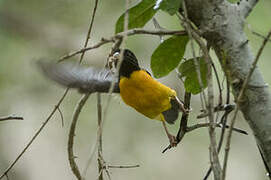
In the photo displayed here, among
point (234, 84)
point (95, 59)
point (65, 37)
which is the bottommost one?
point (234, 84)

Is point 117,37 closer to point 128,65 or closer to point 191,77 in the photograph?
point 191,77

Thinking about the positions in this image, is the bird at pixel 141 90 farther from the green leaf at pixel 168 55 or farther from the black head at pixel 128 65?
the green leaf at pixel 168 55

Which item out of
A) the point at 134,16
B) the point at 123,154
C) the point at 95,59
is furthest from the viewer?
the point at 123,154

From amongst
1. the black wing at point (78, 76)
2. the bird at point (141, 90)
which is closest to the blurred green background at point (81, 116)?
the bird at point (141, 90)

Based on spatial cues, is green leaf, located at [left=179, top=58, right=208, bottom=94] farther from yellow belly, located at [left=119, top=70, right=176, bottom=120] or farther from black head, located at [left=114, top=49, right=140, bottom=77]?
black head, located at [left=114, top=49, right=140, bottom=77]

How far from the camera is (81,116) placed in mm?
5117

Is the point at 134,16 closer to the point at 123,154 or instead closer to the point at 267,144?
the point at 267,144

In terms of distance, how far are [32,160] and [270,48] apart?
10.2 ft

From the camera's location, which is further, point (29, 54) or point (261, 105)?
point (29, 54)

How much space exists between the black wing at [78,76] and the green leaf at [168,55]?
25 cm

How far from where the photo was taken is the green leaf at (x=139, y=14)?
195 cm

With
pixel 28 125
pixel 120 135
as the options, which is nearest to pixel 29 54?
pixel 28 125

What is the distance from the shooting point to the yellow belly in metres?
2.89

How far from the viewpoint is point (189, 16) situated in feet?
5.72
